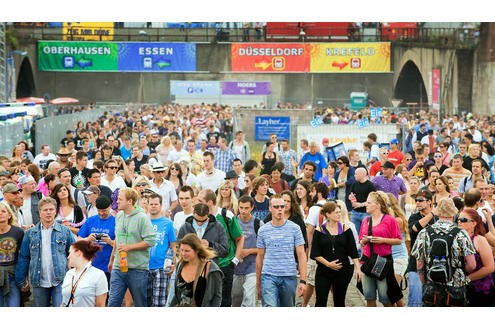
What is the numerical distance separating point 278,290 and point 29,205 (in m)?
3.65

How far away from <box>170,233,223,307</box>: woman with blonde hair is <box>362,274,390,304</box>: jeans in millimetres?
2454

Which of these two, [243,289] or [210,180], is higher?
[210,180]

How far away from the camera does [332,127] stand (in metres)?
22.4

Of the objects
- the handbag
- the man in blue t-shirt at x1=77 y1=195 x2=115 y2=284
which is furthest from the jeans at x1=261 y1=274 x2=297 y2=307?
the man in blue t-shirt at x1=77 y1=195 x2=115 y2=284

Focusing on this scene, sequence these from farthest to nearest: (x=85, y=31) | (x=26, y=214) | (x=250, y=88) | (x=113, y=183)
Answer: (x=85, y=31) → (x=250, y=88) → (x=113, y=183) → (x=26, y=214)

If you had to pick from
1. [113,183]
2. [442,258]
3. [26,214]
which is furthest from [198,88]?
[442,258]

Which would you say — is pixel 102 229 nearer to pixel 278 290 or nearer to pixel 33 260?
pixel 33 260

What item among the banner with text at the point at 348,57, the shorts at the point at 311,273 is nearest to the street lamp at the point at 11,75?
the banner with text at the point at 348,57

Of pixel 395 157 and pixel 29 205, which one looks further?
pixel 395 157

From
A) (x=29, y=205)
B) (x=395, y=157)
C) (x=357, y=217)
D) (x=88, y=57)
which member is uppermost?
(x=88, y=57)

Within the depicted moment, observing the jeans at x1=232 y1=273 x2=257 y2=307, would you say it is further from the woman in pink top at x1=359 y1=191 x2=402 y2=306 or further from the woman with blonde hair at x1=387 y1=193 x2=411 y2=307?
the woman with blonde hair at x1=387 y1=193 x2=411 y2=307

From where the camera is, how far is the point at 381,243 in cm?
983

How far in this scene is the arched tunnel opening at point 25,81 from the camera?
51781mm
